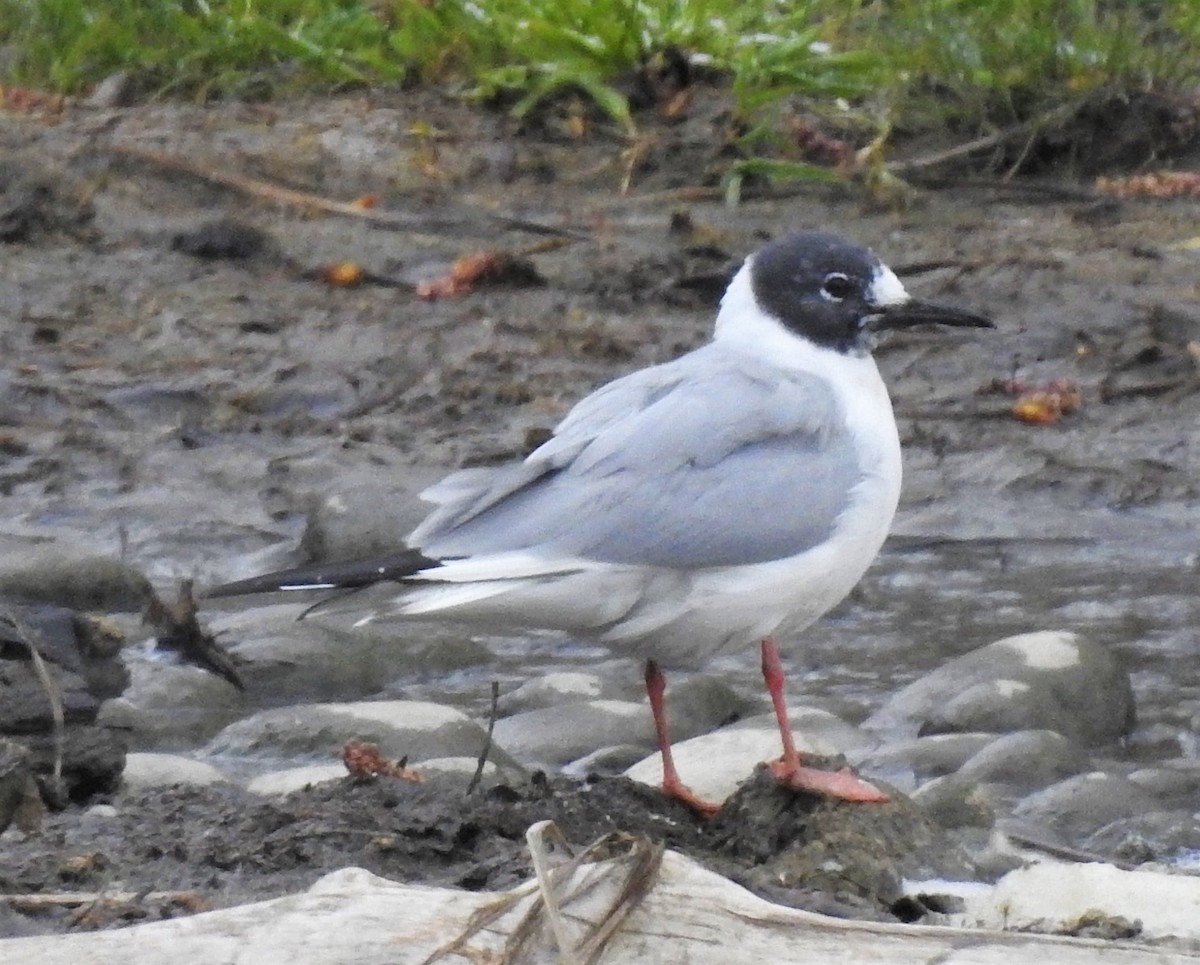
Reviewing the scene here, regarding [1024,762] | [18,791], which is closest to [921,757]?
[1024,762]

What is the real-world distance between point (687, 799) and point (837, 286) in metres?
1.19

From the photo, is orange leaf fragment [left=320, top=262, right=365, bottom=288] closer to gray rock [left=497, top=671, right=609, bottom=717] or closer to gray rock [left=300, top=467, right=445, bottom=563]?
gray rock [left=300, top=467, right=445, bottom=563]

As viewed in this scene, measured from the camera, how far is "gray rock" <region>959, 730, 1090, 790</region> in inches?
198

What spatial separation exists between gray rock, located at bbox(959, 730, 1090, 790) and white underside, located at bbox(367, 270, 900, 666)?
700 mm

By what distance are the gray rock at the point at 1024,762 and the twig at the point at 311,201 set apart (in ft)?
14.1

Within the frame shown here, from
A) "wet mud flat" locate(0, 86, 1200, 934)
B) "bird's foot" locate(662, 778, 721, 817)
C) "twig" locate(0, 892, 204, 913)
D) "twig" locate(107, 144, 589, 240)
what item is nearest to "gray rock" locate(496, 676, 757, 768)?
"wet mud flat" locate(0, 86, 1200, 934)

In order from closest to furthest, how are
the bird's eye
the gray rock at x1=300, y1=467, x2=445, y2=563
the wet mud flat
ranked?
the bird's eye
the wet mud flat
the gray rock at x1=300, y1=467, x2=445, y2=563

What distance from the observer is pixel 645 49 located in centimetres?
988

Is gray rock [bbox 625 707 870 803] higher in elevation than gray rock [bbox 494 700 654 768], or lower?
higher

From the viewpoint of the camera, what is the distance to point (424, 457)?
7383mm

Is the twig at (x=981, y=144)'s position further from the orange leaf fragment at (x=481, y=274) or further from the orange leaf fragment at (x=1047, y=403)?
the orange leaf fragment at (x=1047, y=403)

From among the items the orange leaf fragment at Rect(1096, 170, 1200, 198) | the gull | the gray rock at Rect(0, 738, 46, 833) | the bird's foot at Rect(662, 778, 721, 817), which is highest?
the gull

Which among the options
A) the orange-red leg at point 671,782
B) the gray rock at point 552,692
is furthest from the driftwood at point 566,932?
the gray rock at point 552,692

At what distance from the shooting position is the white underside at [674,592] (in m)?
4.27
